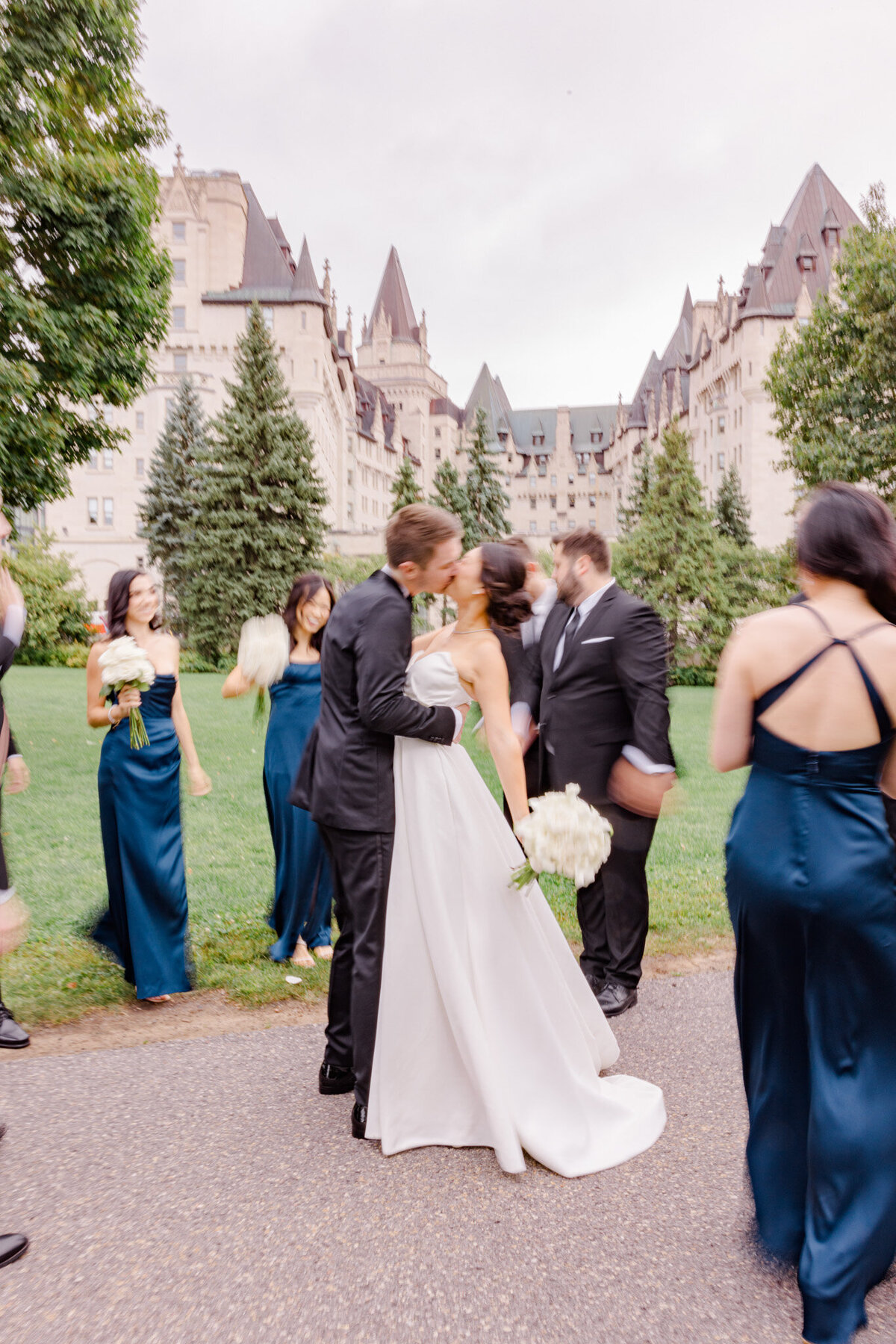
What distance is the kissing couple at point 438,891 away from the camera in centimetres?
396

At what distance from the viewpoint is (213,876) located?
29.1 feet

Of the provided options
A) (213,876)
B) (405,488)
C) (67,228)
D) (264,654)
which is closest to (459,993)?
(264,654)

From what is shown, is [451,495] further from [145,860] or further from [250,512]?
[145,860]

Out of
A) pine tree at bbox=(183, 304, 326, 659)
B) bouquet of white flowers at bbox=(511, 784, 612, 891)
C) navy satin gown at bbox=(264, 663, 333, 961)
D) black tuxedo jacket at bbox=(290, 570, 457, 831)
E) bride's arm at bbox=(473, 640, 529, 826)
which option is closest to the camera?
bouquet of white flowers at bbox=(511, 784, 612, 891)

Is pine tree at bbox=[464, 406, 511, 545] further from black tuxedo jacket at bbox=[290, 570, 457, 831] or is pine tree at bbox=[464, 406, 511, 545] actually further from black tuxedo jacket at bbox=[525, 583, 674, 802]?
black tuxedo jacket at bbox=[290, 570, 457, 831]

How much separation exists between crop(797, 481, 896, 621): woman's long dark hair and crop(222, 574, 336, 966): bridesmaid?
13.4ft

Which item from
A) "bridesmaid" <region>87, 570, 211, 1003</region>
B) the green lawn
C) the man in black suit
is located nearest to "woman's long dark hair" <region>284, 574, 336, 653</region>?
"bridesmaid" <region>87, 570, 211, 1003</region>

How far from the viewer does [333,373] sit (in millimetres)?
86125

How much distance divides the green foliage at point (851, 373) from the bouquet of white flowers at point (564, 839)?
28.1 metres

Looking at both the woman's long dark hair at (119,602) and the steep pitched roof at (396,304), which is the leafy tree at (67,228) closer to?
the woman's long dark hair at (119,602)

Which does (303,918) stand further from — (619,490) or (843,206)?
(619,490)

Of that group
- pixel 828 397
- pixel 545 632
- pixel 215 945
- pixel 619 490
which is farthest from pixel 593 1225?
pixel 619 490

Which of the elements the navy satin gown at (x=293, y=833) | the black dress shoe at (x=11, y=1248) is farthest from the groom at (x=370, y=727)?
the navy satin gown at (x=293, y=833)

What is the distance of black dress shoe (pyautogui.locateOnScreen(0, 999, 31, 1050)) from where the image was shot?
511 cm
